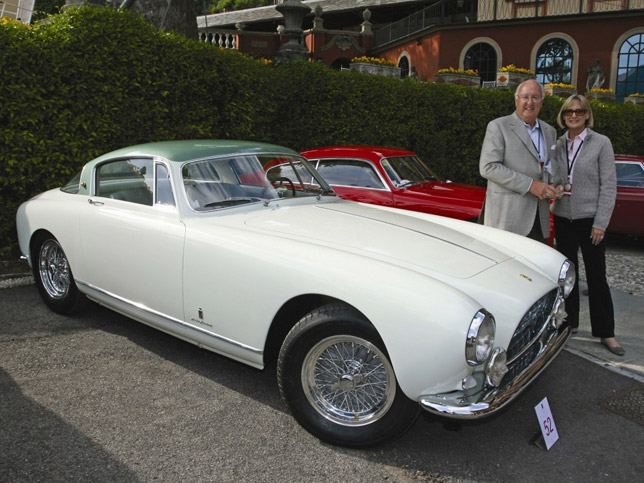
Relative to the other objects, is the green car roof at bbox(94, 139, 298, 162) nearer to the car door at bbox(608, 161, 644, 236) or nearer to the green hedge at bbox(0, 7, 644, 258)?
the green hedge at bbox(0, 7, 644, 258)

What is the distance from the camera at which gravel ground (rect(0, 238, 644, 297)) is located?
5.56 meters

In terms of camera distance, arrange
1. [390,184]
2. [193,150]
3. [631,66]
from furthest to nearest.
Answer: [631,66], [390,184], [193,150]

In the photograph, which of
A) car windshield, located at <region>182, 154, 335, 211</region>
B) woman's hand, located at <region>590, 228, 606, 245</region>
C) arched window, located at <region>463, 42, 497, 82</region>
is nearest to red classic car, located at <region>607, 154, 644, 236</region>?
woman's hand, located at <region>590, 228, 606, 245</region>

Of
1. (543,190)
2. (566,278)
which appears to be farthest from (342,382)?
(543,190)

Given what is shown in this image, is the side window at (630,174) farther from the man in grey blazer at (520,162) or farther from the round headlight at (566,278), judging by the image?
the round headlight at (566,278)

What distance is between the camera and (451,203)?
21.3ft

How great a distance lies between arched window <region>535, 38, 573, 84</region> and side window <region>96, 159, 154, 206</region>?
25.4 meters

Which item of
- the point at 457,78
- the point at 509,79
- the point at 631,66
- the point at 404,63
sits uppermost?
the point at 404,63

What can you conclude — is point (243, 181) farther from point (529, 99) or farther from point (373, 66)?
point (373, 66)

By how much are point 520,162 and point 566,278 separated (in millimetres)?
1143

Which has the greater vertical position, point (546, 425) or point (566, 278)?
point (566, 278)

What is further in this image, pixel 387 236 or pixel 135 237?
pixel 135 237

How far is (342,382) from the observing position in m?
2.74

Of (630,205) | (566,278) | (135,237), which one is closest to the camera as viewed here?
(566,278)
